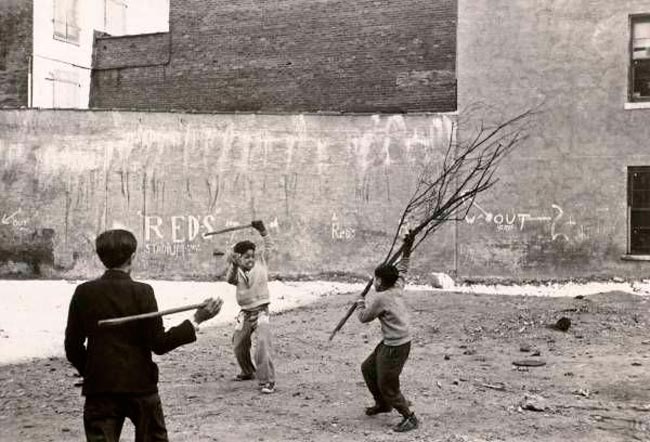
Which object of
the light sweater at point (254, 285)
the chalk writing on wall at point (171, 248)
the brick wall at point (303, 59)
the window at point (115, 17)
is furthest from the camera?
the window at point (115, 17)

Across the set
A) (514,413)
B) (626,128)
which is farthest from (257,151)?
(514,413)

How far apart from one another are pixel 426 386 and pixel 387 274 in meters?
2.10

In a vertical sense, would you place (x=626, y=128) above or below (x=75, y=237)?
above

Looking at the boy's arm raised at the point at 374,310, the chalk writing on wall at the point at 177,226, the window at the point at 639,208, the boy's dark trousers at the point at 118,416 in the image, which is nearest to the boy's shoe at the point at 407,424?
the boy's arm raised at the point at 374,310

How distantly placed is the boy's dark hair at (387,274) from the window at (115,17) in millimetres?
23072

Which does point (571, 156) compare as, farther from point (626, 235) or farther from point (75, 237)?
point (75, 237)

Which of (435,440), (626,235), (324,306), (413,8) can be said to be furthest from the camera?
(413,8)

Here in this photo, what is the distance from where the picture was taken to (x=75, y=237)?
1628cm

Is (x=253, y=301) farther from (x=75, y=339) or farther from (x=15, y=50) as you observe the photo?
(x=15, y=50)

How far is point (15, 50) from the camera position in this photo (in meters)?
23.3

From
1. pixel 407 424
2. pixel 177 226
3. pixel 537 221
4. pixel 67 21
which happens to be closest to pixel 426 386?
pixel 407 424

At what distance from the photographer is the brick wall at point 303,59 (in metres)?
20.9

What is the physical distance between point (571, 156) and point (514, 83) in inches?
79.2

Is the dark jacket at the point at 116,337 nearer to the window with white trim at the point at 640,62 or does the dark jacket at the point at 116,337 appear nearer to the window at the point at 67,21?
the window with white trim at the point at 640,62
